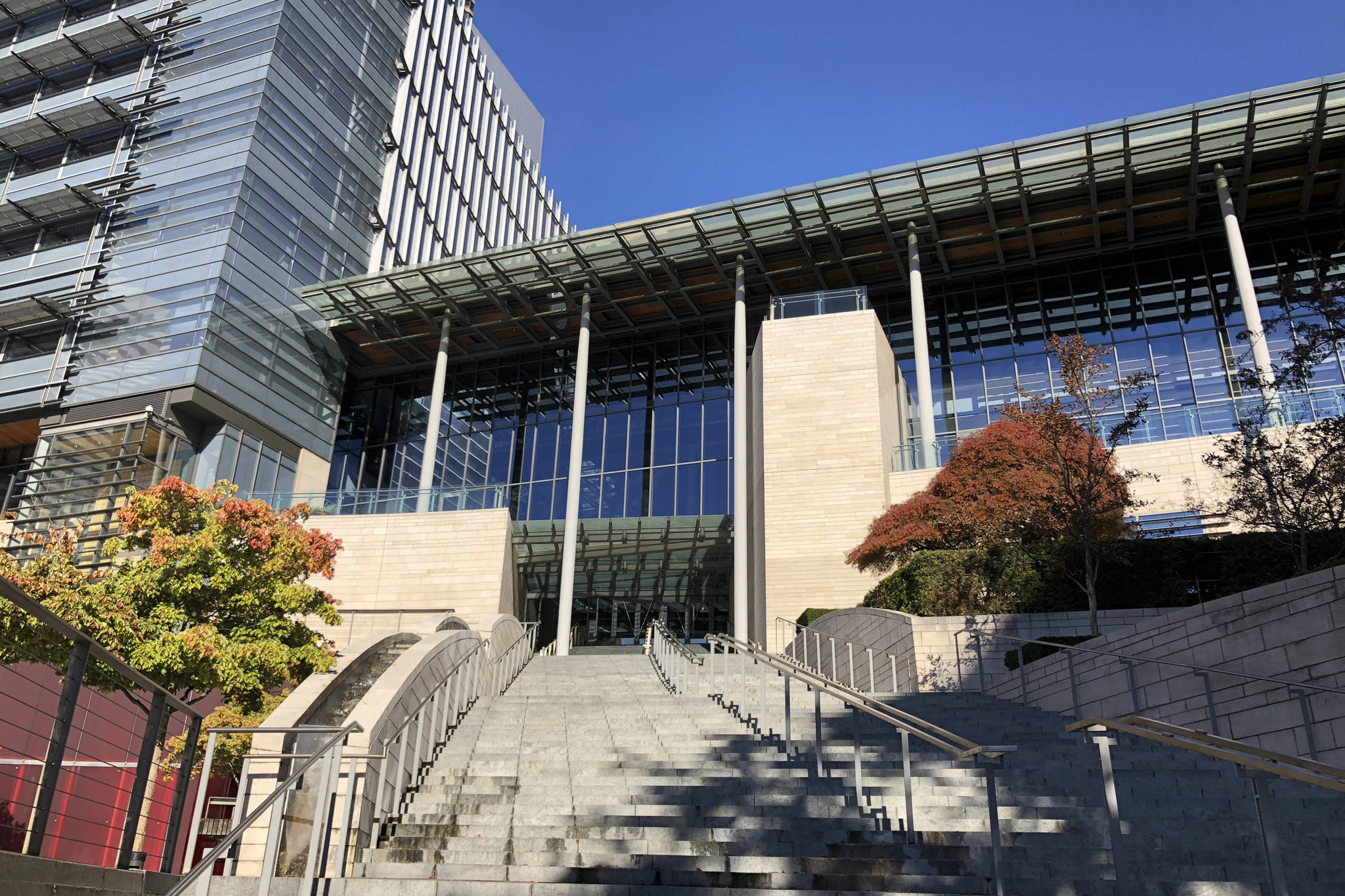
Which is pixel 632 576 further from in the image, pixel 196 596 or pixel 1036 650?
pixel 1036 650

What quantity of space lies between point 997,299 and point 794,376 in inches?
315

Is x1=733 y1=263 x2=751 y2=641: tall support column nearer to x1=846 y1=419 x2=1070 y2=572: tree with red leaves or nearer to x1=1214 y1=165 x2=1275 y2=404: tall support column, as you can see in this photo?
x1=846 y1=419 x2=1070 y2=572: tree with red leaves

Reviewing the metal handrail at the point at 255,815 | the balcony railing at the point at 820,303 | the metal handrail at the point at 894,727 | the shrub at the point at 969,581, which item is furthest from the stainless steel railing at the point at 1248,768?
the balcony railing at the point at 820,303

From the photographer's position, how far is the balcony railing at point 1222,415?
20.3 meters

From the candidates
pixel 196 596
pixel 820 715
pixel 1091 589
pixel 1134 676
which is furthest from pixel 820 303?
pixel 820 715

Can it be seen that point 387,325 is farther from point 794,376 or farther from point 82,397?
point 794,376

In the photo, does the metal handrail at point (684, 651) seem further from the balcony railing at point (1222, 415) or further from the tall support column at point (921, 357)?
the tall support column at point (921, 357)

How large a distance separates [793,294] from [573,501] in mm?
8853

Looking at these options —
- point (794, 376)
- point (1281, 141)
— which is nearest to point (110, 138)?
point (794, 376)

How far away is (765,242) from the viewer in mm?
27422

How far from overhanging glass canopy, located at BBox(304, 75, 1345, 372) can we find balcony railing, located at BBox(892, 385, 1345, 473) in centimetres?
616

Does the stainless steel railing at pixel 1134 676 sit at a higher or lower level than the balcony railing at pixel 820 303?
lower

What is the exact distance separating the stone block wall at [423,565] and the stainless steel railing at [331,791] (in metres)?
15.6

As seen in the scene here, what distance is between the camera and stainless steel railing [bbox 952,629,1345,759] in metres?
8.38
